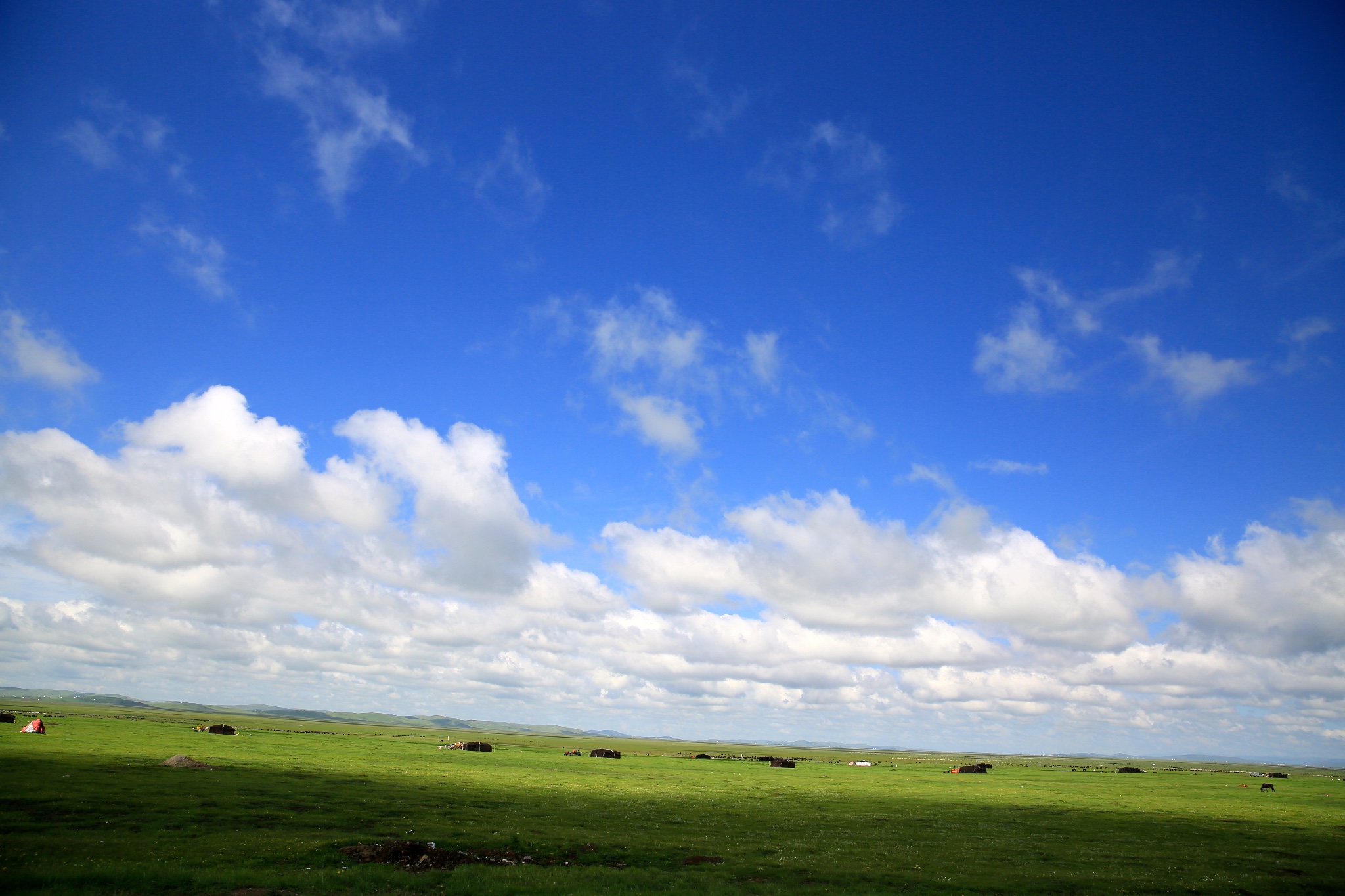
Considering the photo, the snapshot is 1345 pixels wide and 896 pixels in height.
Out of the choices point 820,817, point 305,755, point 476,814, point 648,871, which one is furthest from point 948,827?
point 305,755

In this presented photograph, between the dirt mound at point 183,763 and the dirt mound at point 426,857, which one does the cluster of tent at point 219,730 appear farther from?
the dirt mound at point 426,857

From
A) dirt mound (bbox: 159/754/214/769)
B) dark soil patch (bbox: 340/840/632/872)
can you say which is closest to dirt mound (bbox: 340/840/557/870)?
dark soil patch (bbox: 340/840/632/872)

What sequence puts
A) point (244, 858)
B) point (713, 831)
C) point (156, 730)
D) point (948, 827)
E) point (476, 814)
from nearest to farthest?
point (244, 858)
point (713, 831)
point (476, 814)
point (948, 827)
point (156, 730)

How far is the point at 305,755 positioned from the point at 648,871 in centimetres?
7388

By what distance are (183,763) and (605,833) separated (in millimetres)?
42860

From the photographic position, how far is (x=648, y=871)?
26.5 m

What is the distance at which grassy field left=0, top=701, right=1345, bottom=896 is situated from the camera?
2417 cm

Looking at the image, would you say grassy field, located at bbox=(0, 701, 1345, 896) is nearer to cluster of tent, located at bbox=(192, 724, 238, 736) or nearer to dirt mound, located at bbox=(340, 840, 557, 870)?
dirt mound, located at bbox=(340, 840, 557, 870)

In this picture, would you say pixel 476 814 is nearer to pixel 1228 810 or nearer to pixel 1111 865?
pixel 1111 865

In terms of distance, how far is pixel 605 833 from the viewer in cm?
3491

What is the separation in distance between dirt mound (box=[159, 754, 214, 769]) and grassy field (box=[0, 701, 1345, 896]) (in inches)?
78.5

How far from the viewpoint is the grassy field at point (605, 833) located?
952 inches

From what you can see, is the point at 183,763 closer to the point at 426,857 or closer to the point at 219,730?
the point at 426,857

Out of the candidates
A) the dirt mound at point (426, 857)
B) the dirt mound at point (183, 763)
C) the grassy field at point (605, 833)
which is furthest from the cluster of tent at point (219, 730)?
the dirt mound at point (426, 857)
